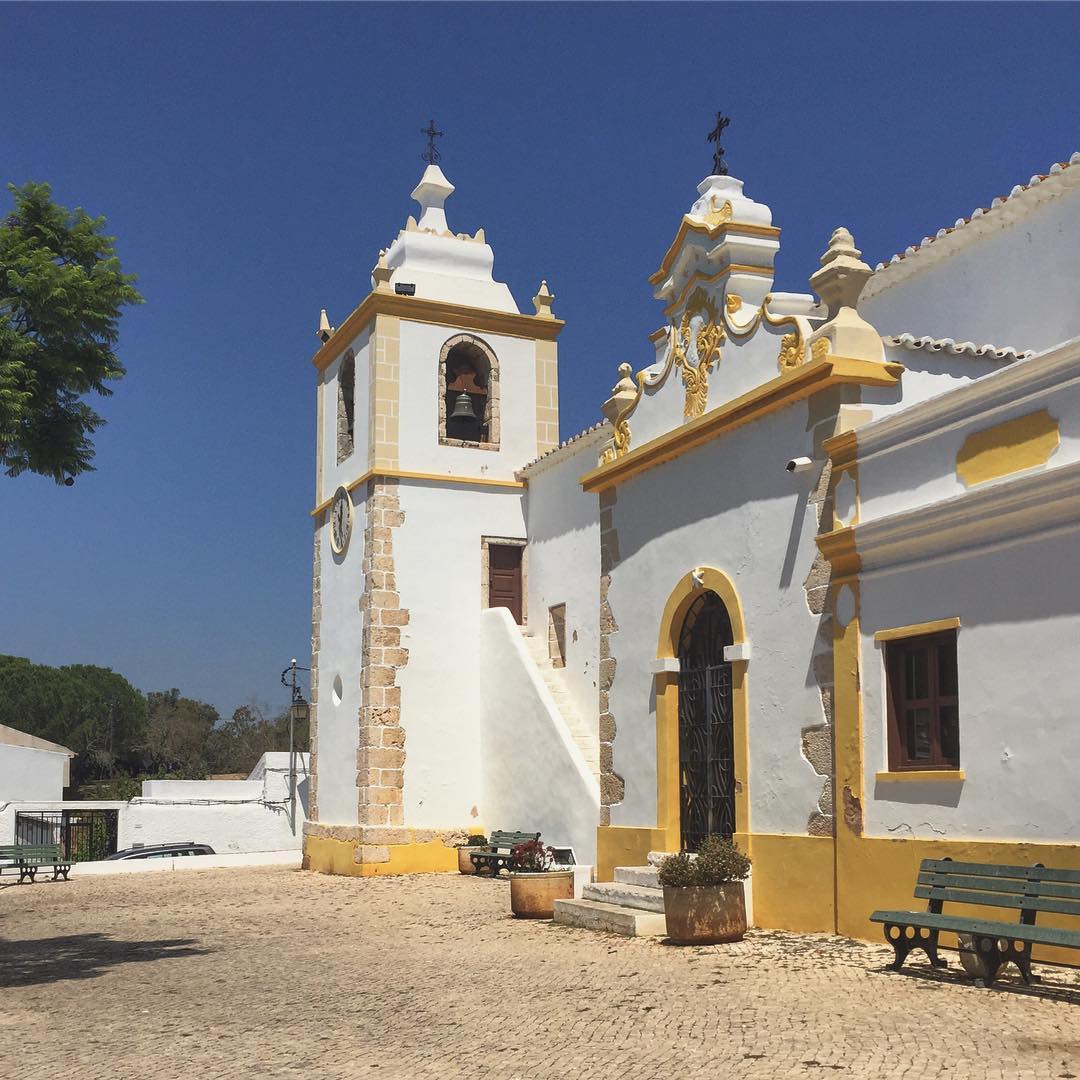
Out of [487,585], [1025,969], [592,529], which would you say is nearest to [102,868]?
[487,585]

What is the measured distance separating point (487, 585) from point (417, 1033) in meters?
13.2

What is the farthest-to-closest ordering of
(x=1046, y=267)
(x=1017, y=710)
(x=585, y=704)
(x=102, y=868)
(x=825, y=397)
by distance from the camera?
(x=102, y=868), (x=585, y=704), (x=1046, y=267), (x=825, y=397), (x=1017, y=710)

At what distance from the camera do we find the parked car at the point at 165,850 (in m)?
26.3

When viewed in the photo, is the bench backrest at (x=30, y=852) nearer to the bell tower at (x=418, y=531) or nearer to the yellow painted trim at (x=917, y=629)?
the bell tower at (x=418, y=531)

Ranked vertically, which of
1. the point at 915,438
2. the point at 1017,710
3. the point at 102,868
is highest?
the point at 915,438

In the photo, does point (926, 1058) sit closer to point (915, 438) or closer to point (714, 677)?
point (915, 438)

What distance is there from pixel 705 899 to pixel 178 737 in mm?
55607

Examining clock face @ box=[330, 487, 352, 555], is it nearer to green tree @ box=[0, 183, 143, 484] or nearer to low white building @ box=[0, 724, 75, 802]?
green tree @ box=[0, 183, 143, 484]

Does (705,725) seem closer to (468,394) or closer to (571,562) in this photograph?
(571,562)

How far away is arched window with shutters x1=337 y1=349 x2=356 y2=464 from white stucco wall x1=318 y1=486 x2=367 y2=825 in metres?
1.33

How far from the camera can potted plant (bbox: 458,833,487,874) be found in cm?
1852

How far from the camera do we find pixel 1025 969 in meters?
7.49

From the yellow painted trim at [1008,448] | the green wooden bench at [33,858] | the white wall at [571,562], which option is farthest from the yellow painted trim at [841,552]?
the green wooden bench at [33,858]

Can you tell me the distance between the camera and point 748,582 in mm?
11664
